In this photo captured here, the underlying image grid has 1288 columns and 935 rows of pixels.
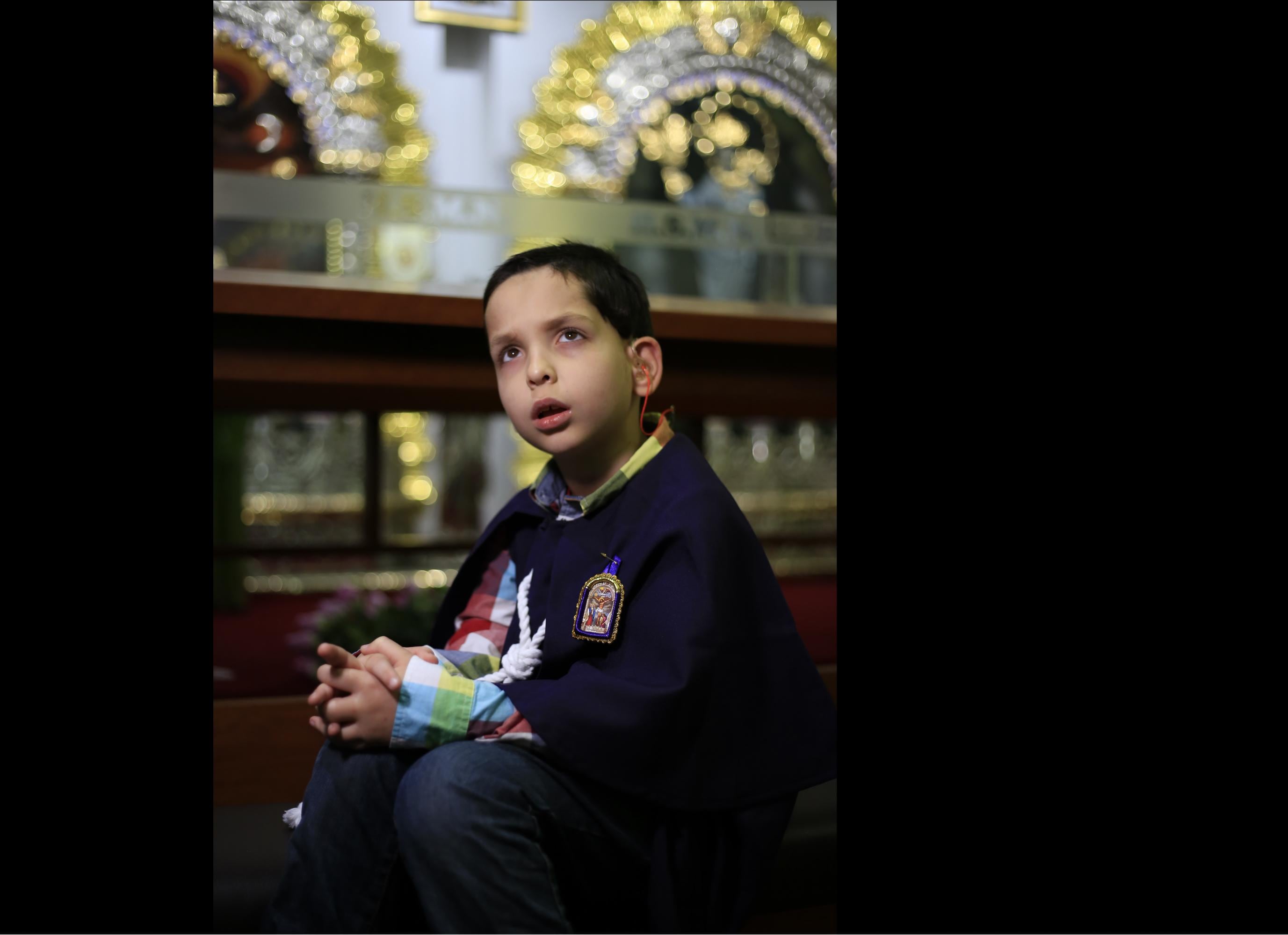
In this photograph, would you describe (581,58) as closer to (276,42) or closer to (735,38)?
(735,38)

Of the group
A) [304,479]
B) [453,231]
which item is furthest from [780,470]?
[453,231]

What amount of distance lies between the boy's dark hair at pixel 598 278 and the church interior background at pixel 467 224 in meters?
0.62

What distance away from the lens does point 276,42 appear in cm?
224

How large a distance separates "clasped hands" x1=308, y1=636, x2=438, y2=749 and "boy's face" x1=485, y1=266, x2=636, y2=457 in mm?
157

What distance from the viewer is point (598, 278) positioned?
2.13 feet

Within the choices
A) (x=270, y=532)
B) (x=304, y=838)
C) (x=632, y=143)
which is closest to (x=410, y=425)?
(x=270, y=532)

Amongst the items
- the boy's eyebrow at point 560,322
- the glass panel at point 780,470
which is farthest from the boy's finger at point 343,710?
the glass panel at point 780,470

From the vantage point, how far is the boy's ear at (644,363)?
0.66m

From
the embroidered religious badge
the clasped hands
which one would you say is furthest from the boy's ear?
the clasped hands

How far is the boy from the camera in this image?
1.81ft

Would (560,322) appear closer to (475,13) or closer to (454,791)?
(454,791)

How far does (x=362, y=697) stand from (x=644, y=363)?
A: 27cm

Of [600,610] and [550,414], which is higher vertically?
[550,414]

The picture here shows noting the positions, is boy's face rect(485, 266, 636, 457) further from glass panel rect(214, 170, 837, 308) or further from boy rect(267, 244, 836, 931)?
glass panel rect(214, 170, 837, 308)
